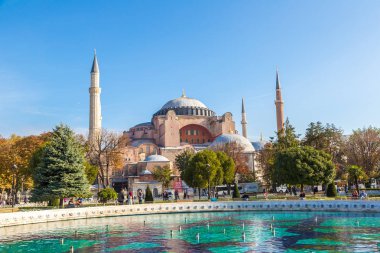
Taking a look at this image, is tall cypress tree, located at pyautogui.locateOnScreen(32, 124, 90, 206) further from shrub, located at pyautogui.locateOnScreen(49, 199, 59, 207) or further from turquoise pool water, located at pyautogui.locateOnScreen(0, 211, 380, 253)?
turquoise pool water, located at pyautogui.locateOnScreen(0, 211, 380, 253)

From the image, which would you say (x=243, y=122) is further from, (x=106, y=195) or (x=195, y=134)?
(x=106, y=195)

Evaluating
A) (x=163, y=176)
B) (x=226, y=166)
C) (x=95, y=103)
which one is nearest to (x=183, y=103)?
(x=95, y=103)

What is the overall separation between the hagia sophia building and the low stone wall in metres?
16.8

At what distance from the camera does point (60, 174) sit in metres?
26.3

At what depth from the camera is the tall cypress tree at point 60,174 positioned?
25875mm

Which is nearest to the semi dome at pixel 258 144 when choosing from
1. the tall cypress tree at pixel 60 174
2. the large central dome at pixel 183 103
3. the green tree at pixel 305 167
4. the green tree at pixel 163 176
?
the large central dome at pixel 183 103

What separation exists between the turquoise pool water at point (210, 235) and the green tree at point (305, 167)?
8175 mm

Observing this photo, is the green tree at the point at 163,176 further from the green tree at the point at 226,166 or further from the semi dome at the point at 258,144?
the semi dome at the point at 258,144

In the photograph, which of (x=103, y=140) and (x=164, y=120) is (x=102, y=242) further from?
(x=164, y=120)

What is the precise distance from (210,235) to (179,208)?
396 inches

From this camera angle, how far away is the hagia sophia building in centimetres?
5134

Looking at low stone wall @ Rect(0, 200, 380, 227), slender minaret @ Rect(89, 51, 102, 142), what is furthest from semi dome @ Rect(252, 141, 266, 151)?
low stone wall @ Rect(0, 200, 380, 227)

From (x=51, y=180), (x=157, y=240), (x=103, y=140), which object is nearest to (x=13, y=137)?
(x=103, y=140)

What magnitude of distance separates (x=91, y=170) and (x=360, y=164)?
2506 centimetres
